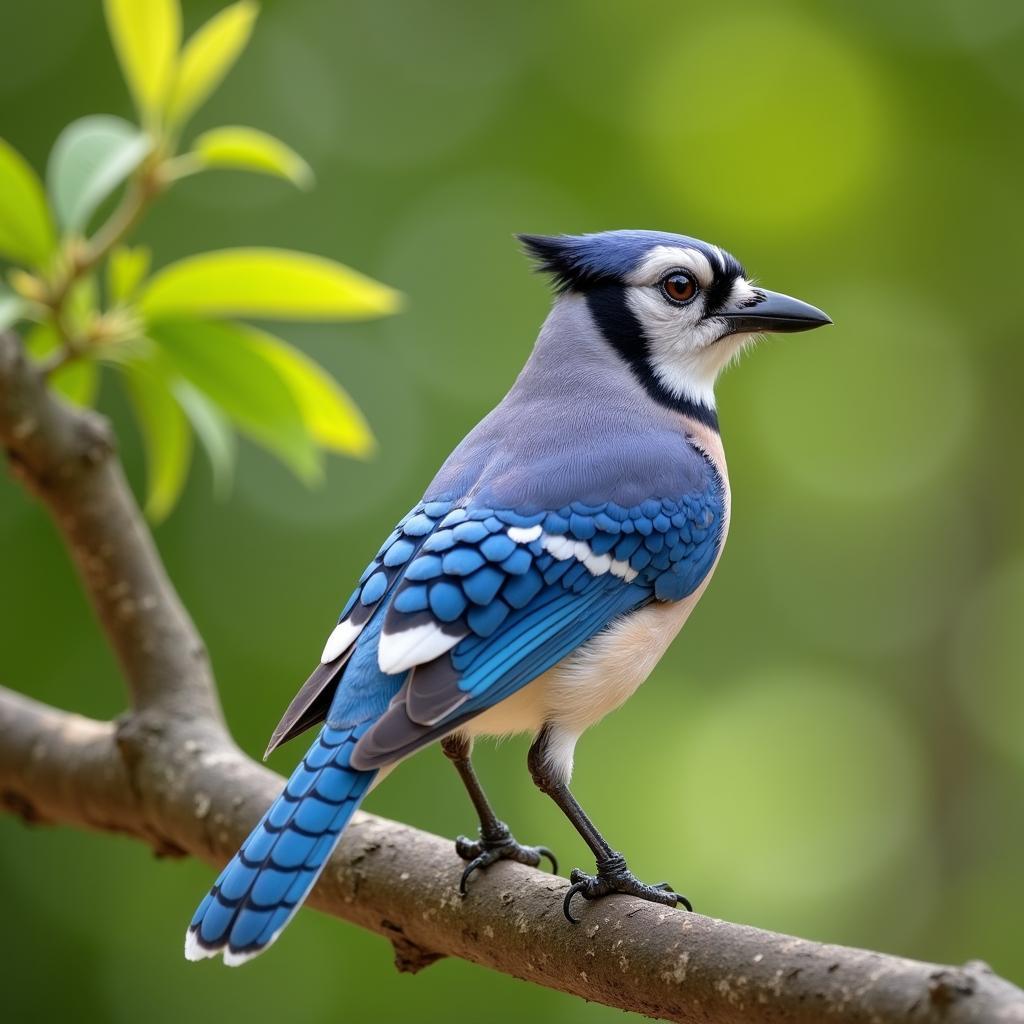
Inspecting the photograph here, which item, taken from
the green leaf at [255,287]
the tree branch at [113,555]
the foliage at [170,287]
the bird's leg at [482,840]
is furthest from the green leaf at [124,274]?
the bird's leg at [482,840]

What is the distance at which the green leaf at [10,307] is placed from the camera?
2609mm

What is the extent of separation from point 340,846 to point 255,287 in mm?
1088

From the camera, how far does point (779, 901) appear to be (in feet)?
20.5

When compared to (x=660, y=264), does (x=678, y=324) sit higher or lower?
lower

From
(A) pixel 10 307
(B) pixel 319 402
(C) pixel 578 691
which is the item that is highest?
(A) pixel 10 307

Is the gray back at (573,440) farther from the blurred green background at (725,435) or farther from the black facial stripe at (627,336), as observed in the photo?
the blurred green background at (725,435)

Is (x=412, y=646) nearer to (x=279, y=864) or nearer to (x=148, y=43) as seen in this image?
(x=279, y=864)

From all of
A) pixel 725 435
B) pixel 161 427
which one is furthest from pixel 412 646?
pixel 725 435

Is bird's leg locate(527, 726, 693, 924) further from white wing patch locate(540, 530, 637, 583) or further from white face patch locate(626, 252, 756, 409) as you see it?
white face patch locate(626, 252, 756, 409)

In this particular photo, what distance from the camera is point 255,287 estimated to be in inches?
Answer: 112

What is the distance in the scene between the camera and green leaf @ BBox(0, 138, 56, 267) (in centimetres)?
271

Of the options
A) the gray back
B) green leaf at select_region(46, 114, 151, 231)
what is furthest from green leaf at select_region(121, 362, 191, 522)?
the gray back

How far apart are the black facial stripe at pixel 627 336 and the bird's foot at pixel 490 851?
100 centimetres

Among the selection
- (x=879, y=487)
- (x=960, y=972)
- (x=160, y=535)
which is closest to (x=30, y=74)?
(x=160, y=535)
